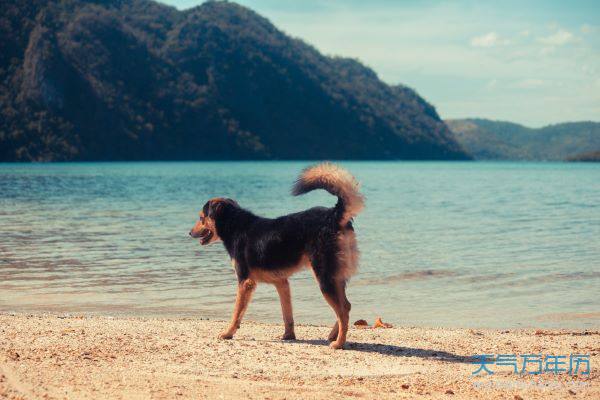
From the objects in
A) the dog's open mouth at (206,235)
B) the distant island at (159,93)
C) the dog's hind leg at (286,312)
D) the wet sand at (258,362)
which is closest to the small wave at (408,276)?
the wet sand at (258,362)

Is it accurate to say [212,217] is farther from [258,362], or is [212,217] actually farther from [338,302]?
[258,362]

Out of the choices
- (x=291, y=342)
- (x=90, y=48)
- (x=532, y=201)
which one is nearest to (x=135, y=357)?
(x=291, y=342)

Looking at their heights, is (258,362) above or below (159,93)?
below

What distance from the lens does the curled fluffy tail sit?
25.7 ft

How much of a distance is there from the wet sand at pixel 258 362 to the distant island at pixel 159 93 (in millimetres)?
120348

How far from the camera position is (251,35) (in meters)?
193

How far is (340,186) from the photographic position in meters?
7.86

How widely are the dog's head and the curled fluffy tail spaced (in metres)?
1.24

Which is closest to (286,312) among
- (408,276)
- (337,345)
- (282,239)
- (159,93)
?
(337,345)

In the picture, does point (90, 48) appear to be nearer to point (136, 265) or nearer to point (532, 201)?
point (532, 201)

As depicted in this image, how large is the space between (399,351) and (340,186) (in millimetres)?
1999

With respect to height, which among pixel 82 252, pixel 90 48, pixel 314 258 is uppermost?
pixel 90 48

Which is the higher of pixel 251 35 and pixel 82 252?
pixel 251 35

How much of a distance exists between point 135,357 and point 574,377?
14.1 ft
